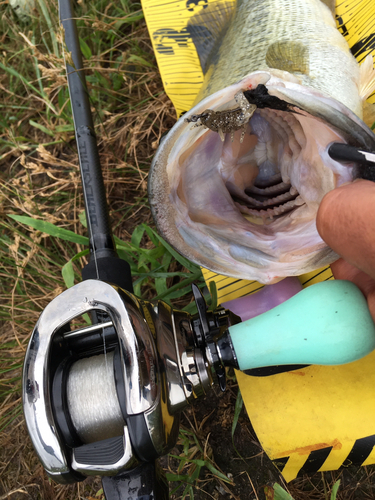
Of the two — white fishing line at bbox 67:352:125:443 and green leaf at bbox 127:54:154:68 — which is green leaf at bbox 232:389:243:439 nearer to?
white fishing line at bbox 67:352:125:443

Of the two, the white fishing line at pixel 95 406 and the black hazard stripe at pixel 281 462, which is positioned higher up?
the white fishing line at pixel 95 406

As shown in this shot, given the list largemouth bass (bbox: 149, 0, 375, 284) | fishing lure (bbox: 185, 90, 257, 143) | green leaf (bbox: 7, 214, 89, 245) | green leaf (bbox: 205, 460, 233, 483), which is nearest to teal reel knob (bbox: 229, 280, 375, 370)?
largemouth bass (bbox: 149, 0, 375, 284)

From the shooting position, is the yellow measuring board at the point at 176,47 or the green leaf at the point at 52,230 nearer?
the green leaf at the point at 52,230

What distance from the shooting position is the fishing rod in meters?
0.76

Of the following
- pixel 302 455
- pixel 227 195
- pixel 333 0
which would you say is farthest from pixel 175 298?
pixel 333 0

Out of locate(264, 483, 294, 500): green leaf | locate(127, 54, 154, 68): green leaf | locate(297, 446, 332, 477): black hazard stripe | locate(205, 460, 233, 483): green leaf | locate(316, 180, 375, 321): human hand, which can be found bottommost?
locate(205, 460, 233, 483): green leaf

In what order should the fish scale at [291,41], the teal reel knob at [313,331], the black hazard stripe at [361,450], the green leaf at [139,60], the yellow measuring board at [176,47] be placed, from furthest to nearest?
1. the green leaf at [139,60]
2. the yellow measuring board at [176,47]
3. the black hazard stripe at [361,450]
4. the fish scale at [291,41]
5. the teal reel knob at [313,331]

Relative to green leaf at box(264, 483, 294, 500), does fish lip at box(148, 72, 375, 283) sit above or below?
above

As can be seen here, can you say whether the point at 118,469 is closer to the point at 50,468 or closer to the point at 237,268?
the point at 50,468

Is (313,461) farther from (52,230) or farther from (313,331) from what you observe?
(52,230)

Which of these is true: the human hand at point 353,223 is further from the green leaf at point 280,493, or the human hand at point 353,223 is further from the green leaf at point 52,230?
the green leaf at point 52,230

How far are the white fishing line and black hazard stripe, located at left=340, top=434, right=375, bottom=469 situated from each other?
898mm

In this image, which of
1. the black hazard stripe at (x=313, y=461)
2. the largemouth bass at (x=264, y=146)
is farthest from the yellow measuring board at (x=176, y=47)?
the black hazard stripe at (x=313, y=461)

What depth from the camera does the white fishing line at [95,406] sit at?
0.81 meters
